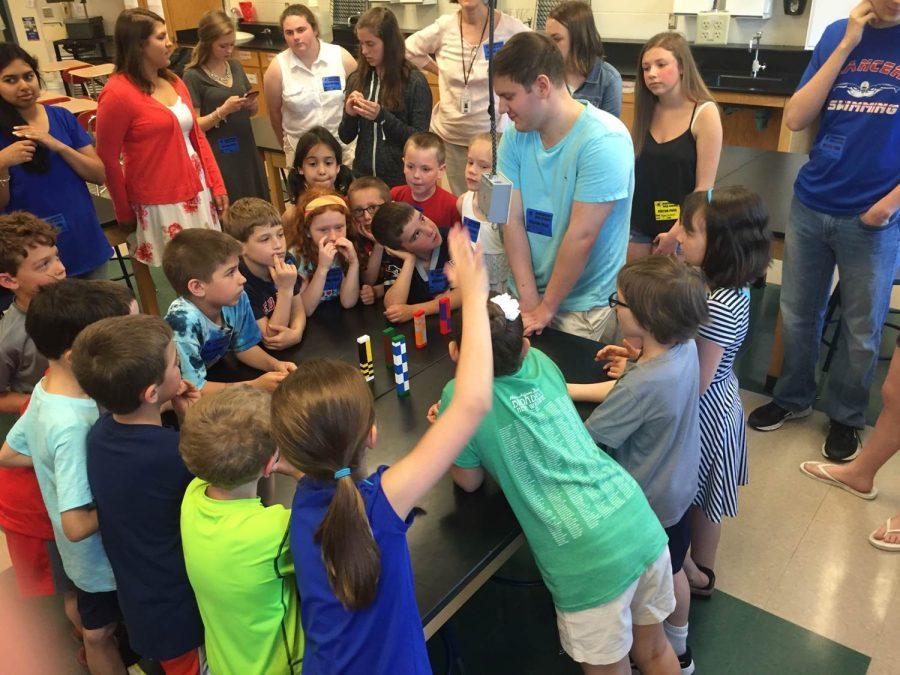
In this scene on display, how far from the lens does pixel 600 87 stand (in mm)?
3412

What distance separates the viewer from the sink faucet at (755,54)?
497 centimetres

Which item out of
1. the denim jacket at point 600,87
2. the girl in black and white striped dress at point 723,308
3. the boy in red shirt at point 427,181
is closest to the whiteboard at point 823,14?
the denim jacket at point 600,87

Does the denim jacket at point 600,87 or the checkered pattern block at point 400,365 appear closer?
the checkered pattern block at point 400,365

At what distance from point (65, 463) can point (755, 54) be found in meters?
5.11

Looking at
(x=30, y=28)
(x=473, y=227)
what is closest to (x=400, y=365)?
(x=473, y=227)

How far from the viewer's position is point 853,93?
8.30ft

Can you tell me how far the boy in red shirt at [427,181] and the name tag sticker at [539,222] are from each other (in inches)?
20.9

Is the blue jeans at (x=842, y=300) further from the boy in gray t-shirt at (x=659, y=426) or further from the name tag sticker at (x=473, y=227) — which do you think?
the name tag sticker at (x=473, y=227)

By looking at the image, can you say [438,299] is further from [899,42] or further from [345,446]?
[899,42]

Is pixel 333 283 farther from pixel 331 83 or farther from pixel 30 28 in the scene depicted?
pixel 30 28

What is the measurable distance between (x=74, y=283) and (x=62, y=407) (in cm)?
37

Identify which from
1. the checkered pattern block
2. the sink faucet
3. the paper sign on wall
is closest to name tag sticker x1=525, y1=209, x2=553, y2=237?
the checkered pattern block

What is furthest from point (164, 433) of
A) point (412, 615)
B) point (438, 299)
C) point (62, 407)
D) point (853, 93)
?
point (853, 93)

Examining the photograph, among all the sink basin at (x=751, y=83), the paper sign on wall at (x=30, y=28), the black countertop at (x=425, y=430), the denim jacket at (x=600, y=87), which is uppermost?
the paper sign on wall at (x=30, y=28)
